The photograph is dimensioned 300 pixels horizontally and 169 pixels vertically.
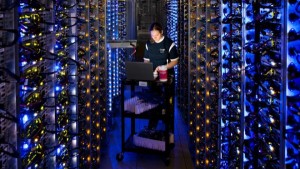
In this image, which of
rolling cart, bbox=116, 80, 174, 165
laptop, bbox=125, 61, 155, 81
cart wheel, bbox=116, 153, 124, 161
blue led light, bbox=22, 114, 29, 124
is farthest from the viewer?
cart wheel, bbox=116, 153, 124, 161

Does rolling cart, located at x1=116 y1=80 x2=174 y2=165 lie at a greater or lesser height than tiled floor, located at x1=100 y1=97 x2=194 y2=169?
greater

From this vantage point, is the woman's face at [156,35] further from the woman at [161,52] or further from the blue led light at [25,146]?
the blue led light at [25,146]

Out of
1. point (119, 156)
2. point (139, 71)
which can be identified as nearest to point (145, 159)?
point (119, 156)

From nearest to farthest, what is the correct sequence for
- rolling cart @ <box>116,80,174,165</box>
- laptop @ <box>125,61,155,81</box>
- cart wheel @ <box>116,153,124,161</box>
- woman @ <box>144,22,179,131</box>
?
1. laptop @ <box>125,61,155,81</box>
2. rolling cart @ <box>116,80,174,165</box>
3. cart wheel @ <box>116,153,124,161</box>
4. woman @ <box>144,22,179,131</box>

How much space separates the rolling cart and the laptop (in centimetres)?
6

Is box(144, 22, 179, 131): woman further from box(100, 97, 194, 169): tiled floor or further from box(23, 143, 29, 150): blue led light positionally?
box(23, 143, 29, 150): blue led light

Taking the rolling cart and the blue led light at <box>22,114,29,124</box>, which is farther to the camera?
the rolling cart

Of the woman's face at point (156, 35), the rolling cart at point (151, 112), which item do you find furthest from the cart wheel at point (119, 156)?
the woman's face at point (156, 35)

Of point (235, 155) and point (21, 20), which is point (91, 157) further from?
point (21, 20)

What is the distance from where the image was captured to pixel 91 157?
5.37m

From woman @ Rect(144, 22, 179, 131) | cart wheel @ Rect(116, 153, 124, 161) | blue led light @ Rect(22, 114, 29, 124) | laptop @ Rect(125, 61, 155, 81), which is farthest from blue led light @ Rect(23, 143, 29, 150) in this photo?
woman @ Rect(144, 22, 179, 131)

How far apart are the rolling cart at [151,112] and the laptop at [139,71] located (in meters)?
0.06

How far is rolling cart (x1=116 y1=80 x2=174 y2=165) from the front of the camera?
20.5 feet

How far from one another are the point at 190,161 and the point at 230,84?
9.15ft
